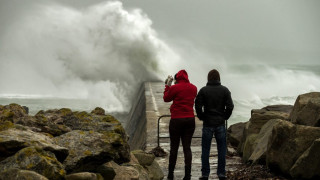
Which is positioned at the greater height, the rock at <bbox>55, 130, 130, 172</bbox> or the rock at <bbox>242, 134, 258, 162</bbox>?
the rock at <bbox>55, 130, 130, 172</bbox>

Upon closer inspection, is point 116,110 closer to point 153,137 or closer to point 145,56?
point 145,56

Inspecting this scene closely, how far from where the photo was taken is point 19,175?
12.1ft

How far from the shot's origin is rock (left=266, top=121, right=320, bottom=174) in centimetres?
582

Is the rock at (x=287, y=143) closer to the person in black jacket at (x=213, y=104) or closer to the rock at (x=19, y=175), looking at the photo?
the person in black jacket at (x=213, y=104)

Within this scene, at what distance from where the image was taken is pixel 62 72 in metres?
49.7

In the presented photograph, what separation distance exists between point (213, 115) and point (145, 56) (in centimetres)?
3363

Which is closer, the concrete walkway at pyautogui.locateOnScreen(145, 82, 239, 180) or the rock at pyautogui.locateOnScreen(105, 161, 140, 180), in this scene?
the rock at pyautogui.locateOnScreen(105, 161, 140, 180)

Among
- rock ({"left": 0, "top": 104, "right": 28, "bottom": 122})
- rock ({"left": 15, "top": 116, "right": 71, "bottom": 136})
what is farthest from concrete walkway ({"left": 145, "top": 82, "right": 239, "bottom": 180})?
rock ({"left": 0, "top": 104, "right": 28, "bottom": 122})

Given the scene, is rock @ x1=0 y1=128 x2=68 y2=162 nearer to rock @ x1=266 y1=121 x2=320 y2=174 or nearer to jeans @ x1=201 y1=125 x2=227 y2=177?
jeans @ x1=201 y1=125 x2=227 y2=177

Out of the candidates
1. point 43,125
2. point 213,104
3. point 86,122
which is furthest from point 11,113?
point 213,104

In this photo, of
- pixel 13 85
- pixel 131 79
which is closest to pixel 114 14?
pixel 131 79

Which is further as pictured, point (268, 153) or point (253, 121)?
point (253, 121)

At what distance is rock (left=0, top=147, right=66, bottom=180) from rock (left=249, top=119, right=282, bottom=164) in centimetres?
344

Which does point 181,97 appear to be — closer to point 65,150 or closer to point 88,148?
point 88,148
